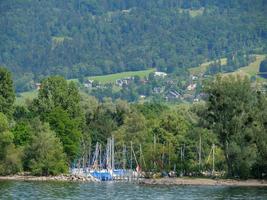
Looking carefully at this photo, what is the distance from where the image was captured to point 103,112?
174 meters

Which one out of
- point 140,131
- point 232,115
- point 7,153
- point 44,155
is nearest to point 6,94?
point 44,155

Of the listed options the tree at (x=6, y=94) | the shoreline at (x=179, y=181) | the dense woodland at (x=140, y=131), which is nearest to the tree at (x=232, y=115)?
the dense woodland at (x=140, y=131)

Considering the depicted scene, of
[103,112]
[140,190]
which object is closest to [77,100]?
[103,112]

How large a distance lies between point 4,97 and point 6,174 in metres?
21.0

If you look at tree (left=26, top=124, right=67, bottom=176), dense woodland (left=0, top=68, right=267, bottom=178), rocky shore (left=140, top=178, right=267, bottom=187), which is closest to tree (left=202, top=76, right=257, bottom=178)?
dense woodland (left=0, top=68, right=267, bottom=178)

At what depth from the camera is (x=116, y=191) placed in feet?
360

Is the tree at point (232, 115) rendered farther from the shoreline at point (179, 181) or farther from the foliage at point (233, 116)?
the shoreline at point (179, 181)

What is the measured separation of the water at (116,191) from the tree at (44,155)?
11937 millimetres

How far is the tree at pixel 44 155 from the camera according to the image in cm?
13338

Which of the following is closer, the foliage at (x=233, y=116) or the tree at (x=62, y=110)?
the foliage at (x=233, y=116)

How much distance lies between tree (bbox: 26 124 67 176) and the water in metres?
11.9

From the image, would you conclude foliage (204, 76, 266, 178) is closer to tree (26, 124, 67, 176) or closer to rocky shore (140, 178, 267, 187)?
rocky shore (140, 178, 267, 187)

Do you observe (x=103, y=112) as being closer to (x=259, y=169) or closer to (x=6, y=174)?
(x=6, y=174)

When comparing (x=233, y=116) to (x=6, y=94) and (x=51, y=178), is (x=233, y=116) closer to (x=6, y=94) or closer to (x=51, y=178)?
(x=51, y=178)
